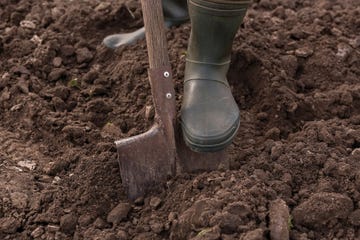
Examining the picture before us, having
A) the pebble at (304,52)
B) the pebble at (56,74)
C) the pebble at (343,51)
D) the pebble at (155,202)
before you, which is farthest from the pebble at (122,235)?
the pebble at (343,51)

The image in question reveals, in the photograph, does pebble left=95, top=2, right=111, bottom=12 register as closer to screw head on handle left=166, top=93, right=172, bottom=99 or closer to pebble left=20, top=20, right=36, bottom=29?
pebble left=20, top=20, right=36, bottom=29

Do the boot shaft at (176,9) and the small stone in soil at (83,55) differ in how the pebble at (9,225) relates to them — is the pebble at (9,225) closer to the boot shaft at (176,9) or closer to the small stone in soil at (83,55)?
the small stone in soil at (83,55)

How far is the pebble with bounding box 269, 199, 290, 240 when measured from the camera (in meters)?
1.95

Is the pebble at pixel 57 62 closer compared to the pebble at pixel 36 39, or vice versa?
the pebble at pixel 57 62

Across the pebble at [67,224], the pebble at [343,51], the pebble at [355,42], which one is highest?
the pebble at [67,224]

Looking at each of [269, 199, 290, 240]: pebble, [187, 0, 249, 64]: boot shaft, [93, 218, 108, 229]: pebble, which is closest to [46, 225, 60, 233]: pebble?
[93, 218, 108, 229]: pebble

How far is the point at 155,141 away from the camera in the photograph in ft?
7.55

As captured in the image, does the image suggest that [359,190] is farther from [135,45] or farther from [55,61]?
[55,61]

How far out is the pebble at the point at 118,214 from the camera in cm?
218

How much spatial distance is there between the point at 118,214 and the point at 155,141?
29 cm

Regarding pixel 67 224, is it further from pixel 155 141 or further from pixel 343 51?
pixel 343 51

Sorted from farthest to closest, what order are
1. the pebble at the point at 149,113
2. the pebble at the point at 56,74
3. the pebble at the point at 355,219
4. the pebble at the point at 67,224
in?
the pebble at the point at 56,74, the pebble at the point at 149,113, the pebble at the point at 67,224, the pebble at the point at 355,219

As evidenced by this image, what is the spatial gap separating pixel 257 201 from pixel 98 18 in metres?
1.57

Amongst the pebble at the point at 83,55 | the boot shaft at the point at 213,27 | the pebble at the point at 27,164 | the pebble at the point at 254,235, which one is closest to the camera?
the pebble at the point at 254,235
